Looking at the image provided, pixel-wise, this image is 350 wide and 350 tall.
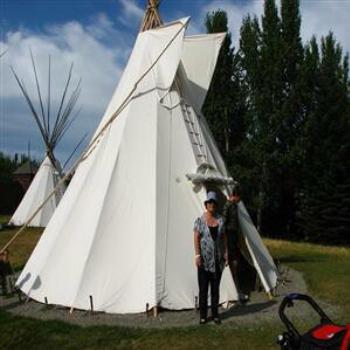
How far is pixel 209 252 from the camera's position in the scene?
724 centimetres

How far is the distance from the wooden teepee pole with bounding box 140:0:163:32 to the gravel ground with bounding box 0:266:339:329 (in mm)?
5909

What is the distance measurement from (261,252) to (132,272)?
119 inches

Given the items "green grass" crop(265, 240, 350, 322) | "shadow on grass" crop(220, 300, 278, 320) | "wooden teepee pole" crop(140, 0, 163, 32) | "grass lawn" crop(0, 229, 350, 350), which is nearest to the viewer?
"grass lawn" crop(0, 229, 350, 350)

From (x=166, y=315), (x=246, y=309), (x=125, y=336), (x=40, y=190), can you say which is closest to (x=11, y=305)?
(x=166, y=315)

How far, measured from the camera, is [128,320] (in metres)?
7.56

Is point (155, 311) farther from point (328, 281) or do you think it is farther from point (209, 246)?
point (328, 281)

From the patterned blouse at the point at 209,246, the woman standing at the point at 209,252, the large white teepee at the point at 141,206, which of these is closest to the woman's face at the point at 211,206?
the woman standing at the point at 209,252

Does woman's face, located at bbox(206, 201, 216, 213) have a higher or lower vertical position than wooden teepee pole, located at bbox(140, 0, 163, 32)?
lower

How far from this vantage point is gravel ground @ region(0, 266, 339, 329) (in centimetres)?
739

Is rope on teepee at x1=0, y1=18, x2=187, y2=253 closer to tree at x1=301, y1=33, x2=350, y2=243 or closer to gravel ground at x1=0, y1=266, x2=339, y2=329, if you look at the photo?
gravel ground at x1=0, y1=266, x2=339, y2=329

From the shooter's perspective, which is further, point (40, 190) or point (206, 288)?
point (40, 190)

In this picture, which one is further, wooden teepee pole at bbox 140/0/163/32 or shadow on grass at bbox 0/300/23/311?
wooden teepee pole at bbox 140/0/163/32

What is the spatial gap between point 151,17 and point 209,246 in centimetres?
588

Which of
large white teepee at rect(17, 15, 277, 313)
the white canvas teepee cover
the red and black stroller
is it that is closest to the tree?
the white canvas teepee cover
